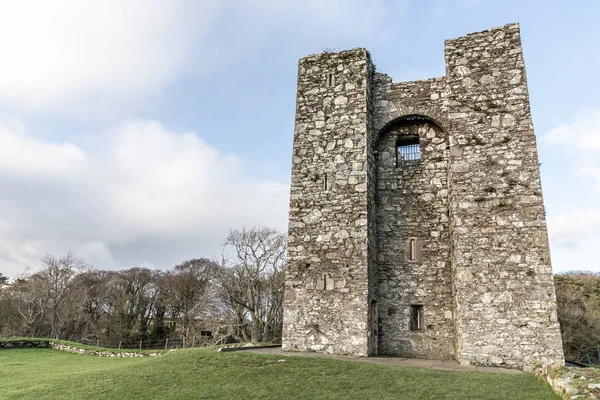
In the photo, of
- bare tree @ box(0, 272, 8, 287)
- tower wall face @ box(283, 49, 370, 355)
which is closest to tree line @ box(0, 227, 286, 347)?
bare tree @ box(0, 272, 8, 287)

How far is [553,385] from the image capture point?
7352 millimetres

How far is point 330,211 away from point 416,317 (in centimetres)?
385

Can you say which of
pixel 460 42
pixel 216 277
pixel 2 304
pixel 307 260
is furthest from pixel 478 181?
pixel 2 304

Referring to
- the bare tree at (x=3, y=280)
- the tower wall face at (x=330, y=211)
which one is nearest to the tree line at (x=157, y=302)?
the bare tree at (x=3, y=280)

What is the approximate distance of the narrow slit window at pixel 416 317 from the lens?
1167 cm

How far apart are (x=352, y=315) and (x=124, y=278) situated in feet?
105

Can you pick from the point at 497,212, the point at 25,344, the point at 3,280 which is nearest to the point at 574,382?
the point at 497,212

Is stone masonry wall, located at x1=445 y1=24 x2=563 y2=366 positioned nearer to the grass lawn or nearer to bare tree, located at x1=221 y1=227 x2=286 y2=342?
the grass lawn

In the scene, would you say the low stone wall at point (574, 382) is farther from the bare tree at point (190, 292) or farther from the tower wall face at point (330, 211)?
the bare tree at point (190, 292)

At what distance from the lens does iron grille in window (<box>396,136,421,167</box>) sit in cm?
1284

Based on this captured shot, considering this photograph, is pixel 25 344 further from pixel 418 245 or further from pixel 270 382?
pixel 418 245

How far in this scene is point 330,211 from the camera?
40.0ft

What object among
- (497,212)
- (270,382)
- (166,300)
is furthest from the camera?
(166,300)

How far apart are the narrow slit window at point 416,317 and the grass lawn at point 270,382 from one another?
284cm
